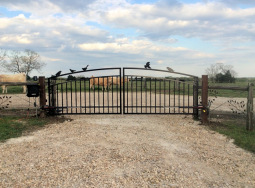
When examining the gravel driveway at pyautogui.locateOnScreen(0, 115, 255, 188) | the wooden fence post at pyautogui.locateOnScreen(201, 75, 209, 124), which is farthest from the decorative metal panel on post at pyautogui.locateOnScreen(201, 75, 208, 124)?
the gravel driveway at pyautogui.locateOnScreen(0, 115, 255, 188)

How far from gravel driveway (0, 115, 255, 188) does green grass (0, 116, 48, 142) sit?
1.58 feet

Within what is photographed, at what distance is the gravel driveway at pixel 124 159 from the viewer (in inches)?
144

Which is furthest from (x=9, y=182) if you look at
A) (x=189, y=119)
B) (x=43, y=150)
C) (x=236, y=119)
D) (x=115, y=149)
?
(x=236, y=119)

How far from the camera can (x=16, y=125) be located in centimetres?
738

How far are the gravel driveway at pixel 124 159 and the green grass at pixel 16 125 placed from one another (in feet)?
1.58

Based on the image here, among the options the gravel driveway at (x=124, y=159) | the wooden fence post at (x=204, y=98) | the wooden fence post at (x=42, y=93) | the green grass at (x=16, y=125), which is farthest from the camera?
the wooden fence post at (x=42, y=93)

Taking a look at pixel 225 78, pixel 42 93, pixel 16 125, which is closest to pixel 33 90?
pixel 42 93

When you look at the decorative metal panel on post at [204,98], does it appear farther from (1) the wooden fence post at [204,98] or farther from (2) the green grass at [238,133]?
(2) the green grass at [238,133]

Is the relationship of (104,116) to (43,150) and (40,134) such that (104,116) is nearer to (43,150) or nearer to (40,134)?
(40,134)

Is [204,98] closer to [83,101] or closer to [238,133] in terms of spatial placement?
[238,133]

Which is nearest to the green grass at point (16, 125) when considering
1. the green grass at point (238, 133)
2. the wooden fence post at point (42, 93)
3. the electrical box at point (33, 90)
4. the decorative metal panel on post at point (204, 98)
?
the wooden fence post at point (42, 93)

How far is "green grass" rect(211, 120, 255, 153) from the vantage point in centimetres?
548

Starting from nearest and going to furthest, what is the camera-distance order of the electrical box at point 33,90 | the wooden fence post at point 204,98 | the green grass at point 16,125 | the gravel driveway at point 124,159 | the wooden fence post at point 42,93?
the gravel driveway at point 124,159, the green grass at point 16,125, the wooden fence post at point 204,98, the electrical box at point 33,90, the wooden fence post at point 42,93

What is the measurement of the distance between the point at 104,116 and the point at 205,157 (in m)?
5.14
